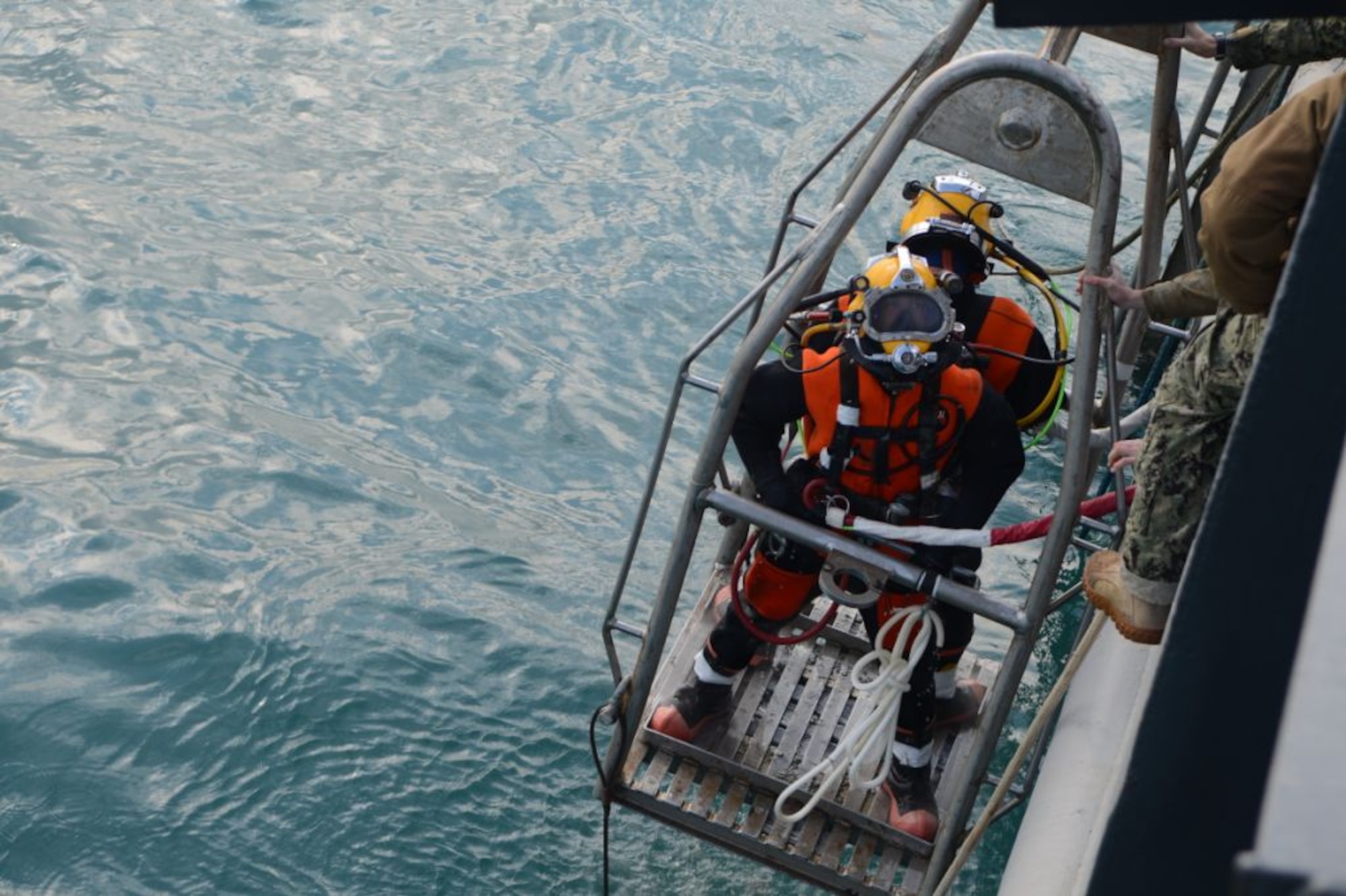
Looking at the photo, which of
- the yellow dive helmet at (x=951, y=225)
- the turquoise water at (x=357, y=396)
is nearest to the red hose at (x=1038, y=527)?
the yellow dive helmet at (x=951, y=225)

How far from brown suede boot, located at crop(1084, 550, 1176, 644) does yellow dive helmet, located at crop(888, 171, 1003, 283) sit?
1.88m

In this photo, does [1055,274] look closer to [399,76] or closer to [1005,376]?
[1005,376]

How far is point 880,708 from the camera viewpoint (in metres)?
4.73

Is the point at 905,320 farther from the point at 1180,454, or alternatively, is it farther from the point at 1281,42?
the point at 1281,42

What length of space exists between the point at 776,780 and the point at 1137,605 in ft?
5.24

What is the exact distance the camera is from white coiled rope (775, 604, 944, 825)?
15.3 feet

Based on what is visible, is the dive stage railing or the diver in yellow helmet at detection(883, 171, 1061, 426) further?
the diver in yellow helmet at detection(883, 171, 1061, 426)

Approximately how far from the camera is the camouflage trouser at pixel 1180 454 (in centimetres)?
360

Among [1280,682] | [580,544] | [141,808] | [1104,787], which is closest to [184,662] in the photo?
[141,808]

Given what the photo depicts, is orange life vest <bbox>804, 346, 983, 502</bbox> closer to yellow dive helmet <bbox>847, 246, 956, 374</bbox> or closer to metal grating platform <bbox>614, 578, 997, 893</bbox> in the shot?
yellow dive helmet <bbox>847, 246, 956, 374</bbox>

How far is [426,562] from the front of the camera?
835cm

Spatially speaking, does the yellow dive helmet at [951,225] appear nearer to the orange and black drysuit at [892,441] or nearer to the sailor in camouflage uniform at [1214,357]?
the orange and black drysuit at [892,441]

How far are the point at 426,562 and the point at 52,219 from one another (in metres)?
4.29

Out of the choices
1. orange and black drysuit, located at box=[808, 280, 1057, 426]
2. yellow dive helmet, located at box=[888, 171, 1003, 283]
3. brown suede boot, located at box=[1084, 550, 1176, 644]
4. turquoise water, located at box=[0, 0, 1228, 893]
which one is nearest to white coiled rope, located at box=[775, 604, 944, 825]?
brown suede boot, located at box=[1084, 550, 1176, 644]
